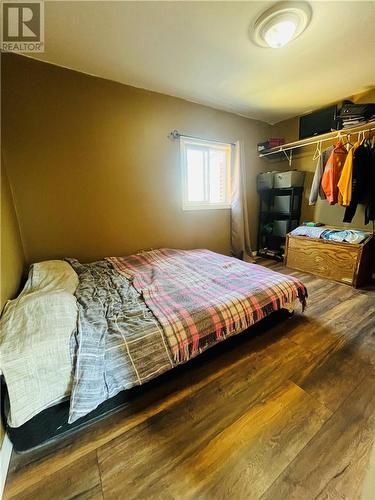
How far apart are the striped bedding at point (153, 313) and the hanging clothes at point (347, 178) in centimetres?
149

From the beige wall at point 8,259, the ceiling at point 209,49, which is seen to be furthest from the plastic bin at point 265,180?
the beige wall at point 8,259

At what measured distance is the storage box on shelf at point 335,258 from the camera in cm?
245

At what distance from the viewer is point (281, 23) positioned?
1483 millimetres

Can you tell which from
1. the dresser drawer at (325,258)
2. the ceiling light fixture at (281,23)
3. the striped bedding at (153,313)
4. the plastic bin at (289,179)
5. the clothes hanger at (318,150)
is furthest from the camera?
the plastic bin at (289,179)

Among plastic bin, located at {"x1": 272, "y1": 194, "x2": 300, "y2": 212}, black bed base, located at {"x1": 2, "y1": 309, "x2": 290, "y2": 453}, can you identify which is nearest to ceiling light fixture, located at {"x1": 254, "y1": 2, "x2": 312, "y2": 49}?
plastic bin, located at {"x1": 272, "y1": 194, "x2": 300, "y2": 212}

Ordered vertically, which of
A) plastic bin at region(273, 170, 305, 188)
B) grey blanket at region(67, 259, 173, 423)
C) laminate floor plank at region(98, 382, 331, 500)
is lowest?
laminate floor plank at region(98, 382, 331, 500)

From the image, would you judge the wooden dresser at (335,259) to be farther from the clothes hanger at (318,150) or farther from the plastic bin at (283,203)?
the clothes hanger at (318,150)

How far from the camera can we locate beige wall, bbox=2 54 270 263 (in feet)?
6.28

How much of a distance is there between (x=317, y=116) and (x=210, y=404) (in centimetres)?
374

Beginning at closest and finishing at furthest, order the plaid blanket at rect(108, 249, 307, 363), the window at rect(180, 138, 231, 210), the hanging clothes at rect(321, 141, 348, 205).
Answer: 1. the plaid blanket at rect(108, 249, 307, 363)
2. the hanging clothes at rect(321, 141, 348, 205)
3. the window at rect(180, 138, 231, 210)

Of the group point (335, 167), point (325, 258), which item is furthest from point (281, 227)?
point (335, 167)

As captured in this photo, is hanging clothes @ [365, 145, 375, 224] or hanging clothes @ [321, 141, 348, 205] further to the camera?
hanging clothes @ [321, 141, 348, 205]

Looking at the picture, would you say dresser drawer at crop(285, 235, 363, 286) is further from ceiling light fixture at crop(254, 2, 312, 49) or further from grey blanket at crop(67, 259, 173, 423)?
grey blanket at crop(67, 259, 173, 423)

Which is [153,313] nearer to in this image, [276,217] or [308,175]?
[276,217]
